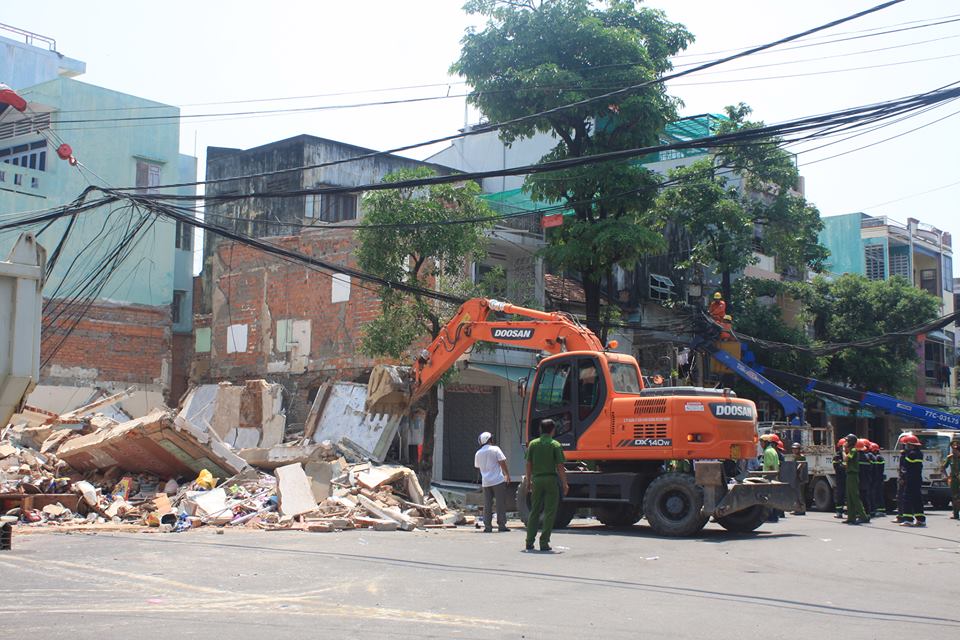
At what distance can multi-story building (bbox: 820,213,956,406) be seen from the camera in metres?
49.4

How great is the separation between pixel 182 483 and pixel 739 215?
2030 centimetres

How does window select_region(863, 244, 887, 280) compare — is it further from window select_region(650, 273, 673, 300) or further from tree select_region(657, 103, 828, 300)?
window select_region(650, 273, 673, 300)

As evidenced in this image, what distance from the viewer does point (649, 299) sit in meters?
35.2

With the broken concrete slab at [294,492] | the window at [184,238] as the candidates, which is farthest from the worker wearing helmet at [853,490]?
the window at [184,238]

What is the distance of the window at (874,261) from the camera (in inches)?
1943

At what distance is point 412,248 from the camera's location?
22.8m

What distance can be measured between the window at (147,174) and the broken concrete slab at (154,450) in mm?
14138

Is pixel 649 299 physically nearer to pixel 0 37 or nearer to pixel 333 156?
pixel 333 156

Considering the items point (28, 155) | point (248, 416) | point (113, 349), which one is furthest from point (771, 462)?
point (28, 155)

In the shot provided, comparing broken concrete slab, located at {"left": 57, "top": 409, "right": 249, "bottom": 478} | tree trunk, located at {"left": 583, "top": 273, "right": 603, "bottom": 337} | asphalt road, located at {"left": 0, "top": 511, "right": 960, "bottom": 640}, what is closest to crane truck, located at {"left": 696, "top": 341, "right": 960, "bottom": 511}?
tree trunk, located at {"left": 583, "top": 273, "right": 603, "bottom": 337}

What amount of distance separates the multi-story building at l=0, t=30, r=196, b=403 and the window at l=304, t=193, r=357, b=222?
4.56 meters

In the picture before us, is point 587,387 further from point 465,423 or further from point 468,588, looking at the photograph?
point 465,423

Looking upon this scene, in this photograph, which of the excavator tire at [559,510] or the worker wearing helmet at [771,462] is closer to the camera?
the excavator tire at [559,510]

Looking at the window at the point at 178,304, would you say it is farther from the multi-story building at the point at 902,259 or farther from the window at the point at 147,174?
the multi-story building at the point at 902,259
